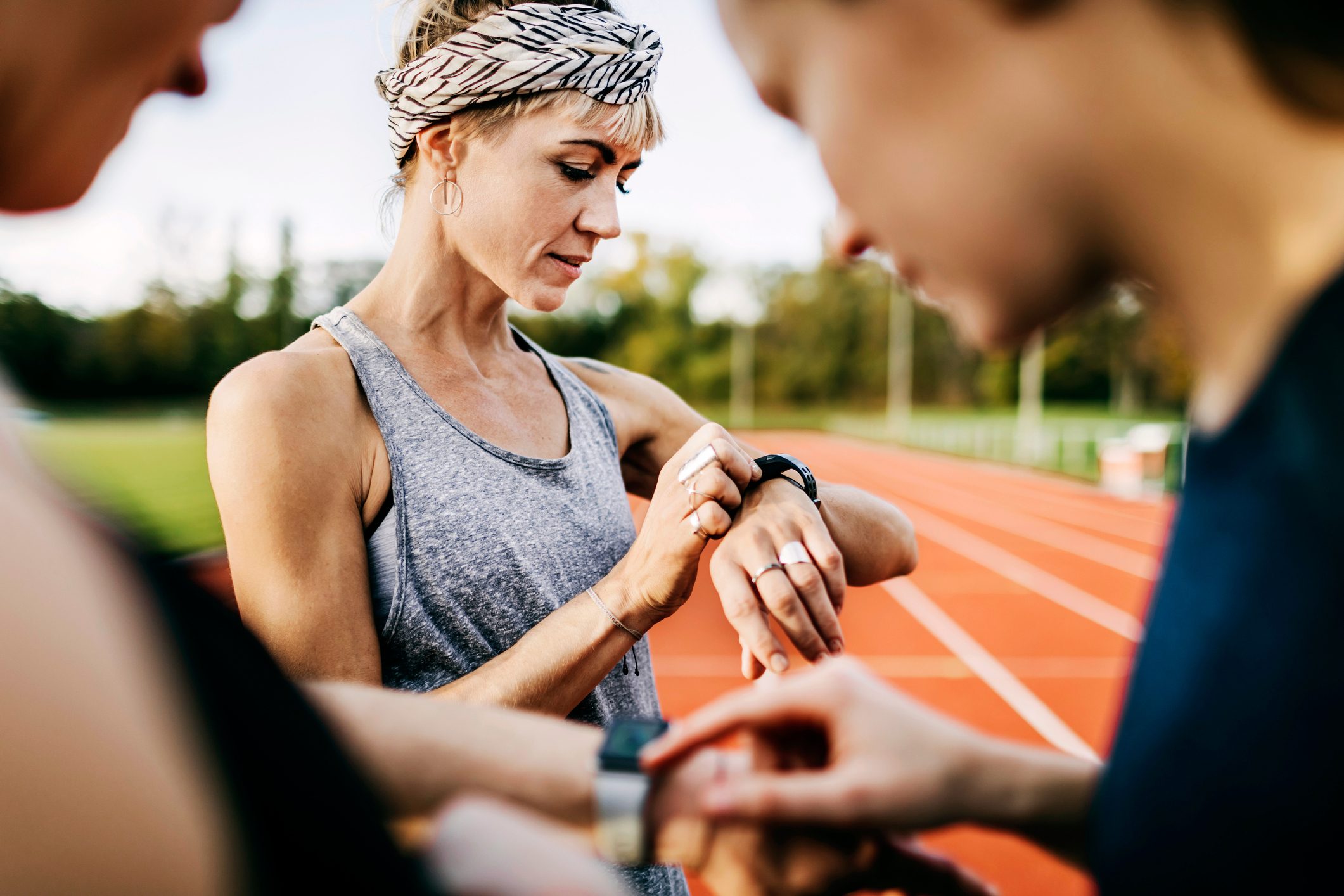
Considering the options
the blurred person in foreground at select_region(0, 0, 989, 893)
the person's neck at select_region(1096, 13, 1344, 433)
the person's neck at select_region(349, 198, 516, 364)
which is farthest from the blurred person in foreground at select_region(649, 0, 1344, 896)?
the person's neck at select_region(349, 198, 516, 364)

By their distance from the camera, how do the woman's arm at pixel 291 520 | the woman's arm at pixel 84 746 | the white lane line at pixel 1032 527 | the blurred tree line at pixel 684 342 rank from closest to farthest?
1. the woman's arm at pixel 84 746
2. the woman's arm at pixel 291 520
3. the white lane line at pixel 1032 527
4. the blurred tree line at pixel 684 342

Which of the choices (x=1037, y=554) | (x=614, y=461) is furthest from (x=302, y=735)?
(x=1037, y=554)

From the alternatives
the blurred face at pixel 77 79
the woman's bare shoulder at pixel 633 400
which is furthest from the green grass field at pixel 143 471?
the woman's bare shoulder at pixel 633 400

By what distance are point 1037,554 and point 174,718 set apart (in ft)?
46.4

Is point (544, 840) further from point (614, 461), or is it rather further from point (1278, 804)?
point (614, 461)

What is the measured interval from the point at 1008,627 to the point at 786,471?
9.17 metres

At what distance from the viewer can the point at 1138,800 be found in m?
0.64

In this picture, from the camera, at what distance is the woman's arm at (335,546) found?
1.31 metres

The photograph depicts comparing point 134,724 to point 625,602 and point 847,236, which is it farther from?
point 625,602

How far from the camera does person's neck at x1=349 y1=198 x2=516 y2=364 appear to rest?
5.47 ft

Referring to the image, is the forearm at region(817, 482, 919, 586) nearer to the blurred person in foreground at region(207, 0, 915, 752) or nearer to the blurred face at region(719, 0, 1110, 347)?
the blurred person in foreground at region(207, 0, 915, 752)

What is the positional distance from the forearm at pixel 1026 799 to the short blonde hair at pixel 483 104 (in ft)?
4.24

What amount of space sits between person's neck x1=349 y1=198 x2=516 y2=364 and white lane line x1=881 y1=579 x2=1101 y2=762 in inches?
196

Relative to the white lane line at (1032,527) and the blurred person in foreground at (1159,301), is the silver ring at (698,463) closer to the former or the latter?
the blurred person in foreground at (1159,301)
